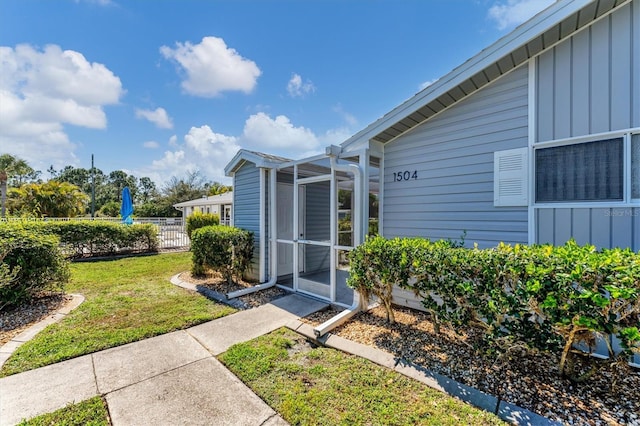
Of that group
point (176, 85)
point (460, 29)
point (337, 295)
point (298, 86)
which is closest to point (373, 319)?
point (337, 295)

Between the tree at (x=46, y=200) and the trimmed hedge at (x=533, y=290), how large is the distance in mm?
20719

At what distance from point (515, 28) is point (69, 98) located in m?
17.8

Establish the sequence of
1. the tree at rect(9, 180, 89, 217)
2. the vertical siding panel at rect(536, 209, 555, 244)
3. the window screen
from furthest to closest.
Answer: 1. the tree at rect(9, 180, 89, 217)
2. the vertical siding panel at rect(536, 209, 555, 244)
3. the window screen

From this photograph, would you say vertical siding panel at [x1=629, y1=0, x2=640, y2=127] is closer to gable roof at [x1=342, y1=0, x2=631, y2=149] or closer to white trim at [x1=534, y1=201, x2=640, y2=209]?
gable roof at [x1=342, y1=0, x2=631, y2=149]

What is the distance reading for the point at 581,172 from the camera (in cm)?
338

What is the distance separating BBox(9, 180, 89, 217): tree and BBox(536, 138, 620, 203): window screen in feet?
71.7

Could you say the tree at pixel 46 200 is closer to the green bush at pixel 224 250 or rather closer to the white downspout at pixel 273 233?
the green bush at pixel 224 250

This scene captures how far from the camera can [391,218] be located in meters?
5.18

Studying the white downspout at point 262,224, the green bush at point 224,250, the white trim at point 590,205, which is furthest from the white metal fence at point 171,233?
the white trim at point 590,205

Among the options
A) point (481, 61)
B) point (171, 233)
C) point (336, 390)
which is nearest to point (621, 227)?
point (481, 61)

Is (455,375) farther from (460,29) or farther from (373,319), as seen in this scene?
(460,29)

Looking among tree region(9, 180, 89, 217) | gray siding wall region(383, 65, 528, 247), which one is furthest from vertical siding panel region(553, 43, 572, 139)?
tree region(9, 180, 89, 217)

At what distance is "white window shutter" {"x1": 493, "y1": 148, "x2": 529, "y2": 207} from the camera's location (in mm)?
3738

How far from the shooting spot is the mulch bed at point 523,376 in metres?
2.33
